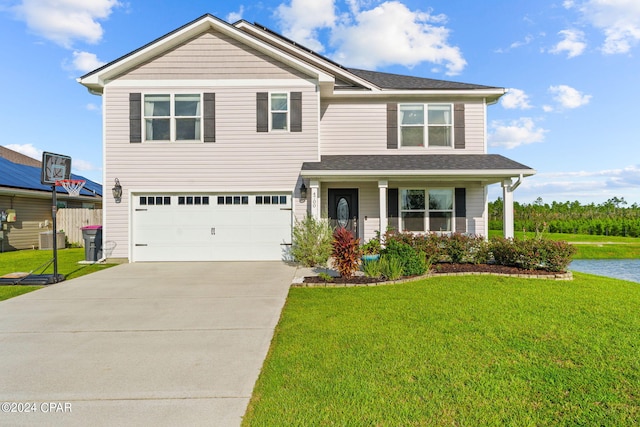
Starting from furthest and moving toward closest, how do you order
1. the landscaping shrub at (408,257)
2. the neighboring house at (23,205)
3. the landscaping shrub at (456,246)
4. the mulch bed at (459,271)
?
the neighboring house at (23,205), the landscaping shrub at (456,246), the landscaping shrub at (408,257), the mulch bed at (459,271)

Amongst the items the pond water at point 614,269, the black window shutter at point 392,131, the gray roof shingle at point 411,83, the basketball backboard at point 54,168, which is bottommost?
the pond water at point 614,269

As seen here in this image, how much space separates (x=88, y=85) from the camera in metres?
10.6

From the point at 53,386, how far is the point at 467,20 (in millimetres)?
14670

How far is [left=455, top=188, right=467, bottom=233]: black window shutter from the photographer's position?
37.8ft

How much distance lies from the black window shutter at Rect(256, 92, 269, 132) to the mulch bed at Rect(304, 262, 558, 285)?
5247mm

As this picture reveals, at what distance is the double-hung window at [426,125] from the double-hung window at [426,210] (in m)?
1.68

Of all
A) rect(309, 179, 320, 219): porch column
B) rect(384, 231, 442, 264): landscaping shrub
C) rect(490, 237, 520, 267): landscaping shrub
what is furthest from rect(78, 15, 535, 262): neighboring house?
rect(384, 231, 442, 264): landscaping shrub

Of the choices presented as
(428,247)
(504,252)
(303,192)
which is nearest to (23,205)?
(303,192)

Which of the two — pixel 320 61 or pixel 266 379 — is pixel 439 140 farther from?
pixel 266 379

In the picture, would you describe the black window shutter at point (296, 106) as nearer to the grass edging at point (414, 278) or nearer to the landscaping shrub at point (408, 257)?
the landscaping shrub at point (408, 257)

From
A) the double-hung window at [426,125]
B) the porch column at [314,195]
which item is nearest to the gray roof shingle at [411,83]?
the double-hung window at [426,125]

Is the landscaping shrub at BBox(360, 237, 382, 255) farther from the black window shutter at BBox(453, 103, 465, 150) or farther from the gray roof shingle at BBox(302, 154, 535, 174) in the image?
the black window shutter at BBox(453, 103, 465, 150)

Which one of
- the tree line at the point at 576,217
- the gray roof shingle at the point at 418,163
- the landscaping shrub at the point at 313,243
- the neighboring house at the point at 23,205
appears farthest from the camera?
the tree line at the point at 576,217

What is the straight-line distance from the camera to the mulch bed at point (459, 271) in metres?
7.38
